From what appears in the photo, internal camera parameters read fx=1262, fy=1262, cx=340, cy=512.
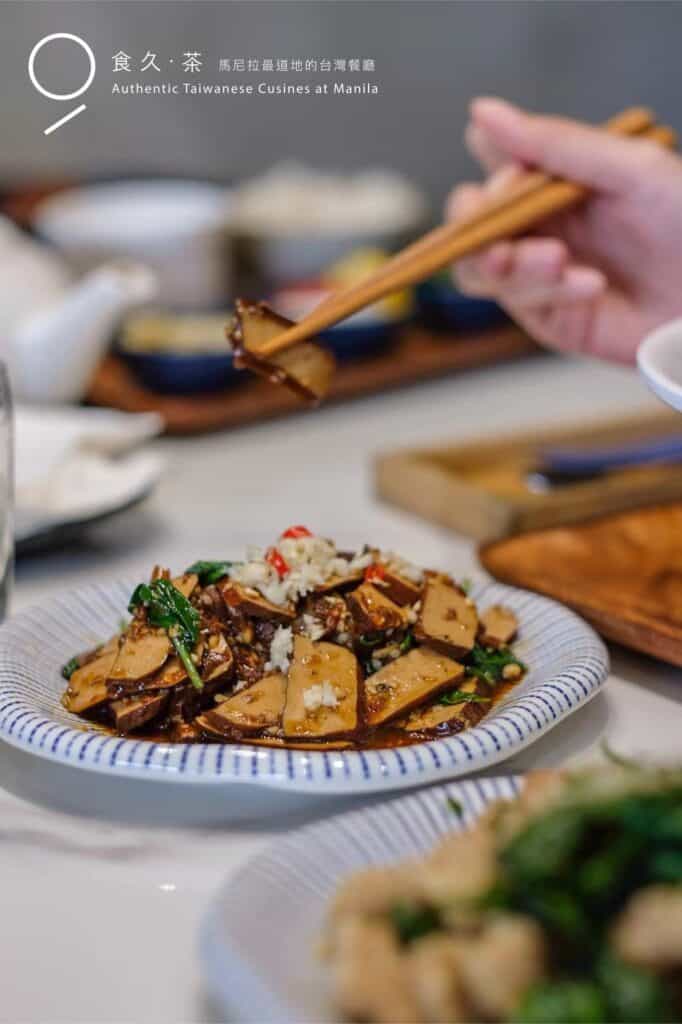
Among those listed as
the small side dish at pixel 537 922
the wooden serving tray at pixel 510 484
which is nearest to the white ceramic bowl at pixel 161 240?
the wooden serving tray at pixel 510 484

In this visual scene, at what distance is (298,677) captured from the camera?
1.08 metres

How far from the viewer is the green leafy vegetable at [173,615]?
1099mm

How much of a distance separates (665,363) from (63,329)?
1.17 metres

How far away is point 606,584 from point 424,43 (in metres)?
2.87

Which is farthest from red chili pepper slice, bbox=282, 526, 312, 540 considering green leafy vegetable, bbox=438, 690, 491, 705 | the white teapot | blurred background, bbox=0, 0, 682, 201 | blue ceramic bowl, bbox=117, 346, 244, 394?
blurred background, bbox=0, 0, 682, 201

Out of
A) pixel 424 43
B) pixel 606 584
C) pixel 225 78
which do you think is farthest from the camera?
pixel 424 43

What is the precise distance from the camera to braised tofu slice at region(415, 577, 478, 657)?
1.14 m

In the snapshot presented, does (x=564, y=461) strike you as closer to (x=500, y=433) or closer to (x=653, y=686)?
(x=500, y=433)

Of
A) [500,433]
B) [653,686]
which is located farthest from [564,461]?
[653,686]

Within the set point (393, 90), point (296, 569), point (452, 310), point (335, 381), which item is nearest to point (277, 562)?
point (296, 569)

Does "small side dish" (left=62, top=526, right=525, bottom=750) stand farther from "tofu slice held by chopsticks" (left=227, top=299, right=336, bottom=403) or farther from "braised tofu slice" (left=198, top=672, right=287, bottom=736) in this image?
"tofu slice held by chopsticks" (left=227, top=299, right=336, bottom=403)

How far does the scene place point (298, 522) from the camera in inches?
72.8

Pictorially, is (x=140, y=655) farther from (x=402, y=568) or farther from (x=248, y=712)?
(x=402, y=568)

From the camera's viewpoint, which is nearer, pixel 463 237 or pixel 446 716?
pixel 446 716
